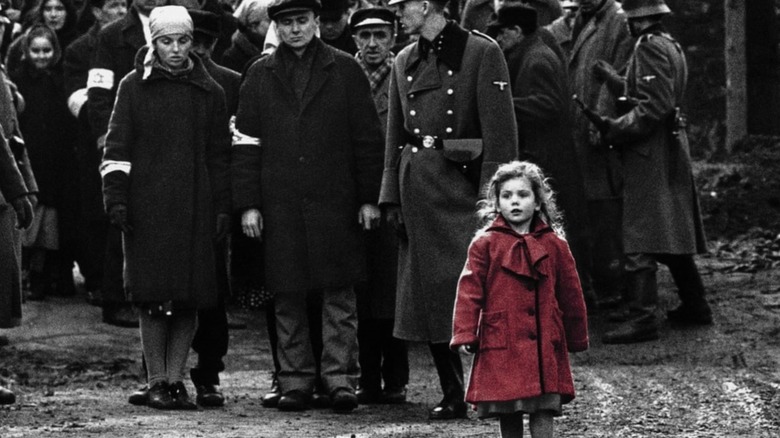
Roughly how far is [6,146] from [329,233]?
1.91 m

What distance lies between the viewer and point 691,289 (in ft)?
43.4

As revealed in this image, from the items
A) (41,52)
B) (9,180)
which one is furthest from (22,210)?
(41,52)

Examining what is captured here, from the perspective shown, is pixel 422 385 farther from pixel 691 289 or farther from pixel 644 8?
pixel 644 8

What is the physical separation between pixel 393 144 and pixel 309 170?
54cm

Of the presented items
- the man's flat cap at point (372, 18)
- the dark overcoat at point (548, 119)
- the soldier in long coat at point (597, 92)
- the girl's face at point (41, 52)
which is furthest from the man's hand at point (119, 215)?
the girl's face at point (41, 52)

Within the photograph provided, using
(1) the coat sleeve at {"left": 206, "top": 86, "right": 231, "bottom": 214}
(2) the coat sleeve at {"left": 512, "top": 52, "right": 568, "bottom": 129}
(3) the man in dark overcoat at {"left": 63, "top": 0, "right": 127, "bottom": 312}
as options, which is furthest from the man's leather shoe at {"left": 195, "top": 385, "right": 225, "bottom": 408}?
(2) the coat sleeve at {"left": 512, "top": 52, "right": 568, "bottom": 129}

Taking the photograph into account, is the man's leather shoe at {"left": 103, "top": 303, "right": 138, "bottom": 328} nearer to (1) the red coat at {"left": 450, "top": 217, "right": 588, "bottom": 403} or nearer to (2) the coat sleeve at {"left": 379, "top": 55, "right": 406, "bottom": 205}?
(2) the coat sleeve at {"left": 379, "top": 55, "right": 406, "bottom": 205}

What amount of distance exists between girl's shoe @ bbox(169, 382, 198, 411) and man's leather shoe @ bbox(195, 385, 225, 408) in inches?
4.9

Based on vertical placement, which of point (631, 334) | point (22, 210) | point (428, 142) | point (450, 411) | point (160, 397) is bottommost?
point (450, 411)

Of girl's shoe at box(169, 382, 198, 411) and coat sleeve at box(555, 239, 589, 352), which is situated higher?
coat sleeve at box(555, 239, 589, 352)

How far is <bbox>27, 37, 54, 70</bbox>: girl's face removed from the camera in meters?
14.6

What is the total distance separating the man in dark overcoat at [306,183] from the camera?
1055cm

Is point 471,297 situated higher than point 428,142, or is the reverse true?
point 428,142

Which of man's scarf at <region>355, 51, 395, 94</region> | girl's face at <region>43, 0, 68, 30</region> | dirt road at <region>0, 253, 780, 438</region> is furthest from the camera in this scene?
girl's face at <region>43, 0, 68, 30</region>
